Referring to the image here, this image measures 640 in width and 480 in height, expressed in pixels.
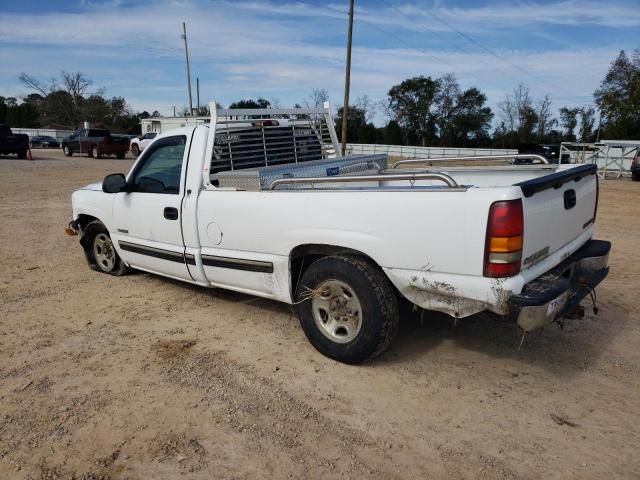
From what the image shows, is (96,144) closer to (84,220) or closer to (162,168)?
(84,220)

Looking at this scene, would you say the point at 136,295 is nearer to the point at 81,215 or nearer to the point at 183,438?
Result: the point at 81,215

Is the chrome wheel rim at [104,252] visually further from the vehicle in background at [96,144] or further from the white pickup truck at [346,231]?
the vehicle in background at [96,144]

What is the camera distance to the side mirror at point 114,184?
5039mm

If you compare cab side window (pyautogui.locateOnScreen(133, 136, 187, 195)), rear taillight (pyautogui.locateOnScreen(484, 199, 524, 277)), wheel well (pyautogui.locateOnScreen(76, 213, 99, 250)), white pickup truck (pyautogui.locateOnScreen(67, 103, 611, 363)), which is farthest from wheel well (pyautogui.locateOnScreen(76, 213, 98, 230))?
rear taillight (pyautogui.locateOnScreen(484, 199, 524, 277))

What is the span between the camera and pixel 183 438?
2.88 metres

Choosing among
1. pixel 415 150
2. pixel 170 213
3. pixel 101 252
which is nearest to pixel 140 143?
pixel 415 150

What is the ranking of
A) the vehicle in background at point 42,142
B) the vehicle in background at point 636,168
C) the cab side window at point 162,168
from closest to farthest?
1. the cab side window at point 162,168
2. the vehicle in background at point 636,168
3. the vehicle in background at point 42,142

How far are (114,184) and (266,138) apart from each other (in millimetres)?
1591

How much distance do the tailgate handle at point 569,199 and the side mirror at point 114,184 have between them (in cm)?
400

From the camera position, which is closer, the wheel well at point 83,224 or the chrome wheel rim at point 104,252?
the chrome wheel rim at point 104,252

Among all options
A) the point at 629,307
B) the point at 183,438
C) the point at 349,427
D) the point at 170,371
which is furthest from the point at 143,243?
the point at 629,307

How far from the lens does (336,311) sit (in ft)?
12.2

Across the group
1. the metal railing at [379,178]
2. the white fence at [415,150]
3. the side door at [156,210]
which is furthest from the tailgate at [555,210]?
the white fence at [415,150]

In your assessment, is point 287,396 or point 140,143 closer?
point 287,396
